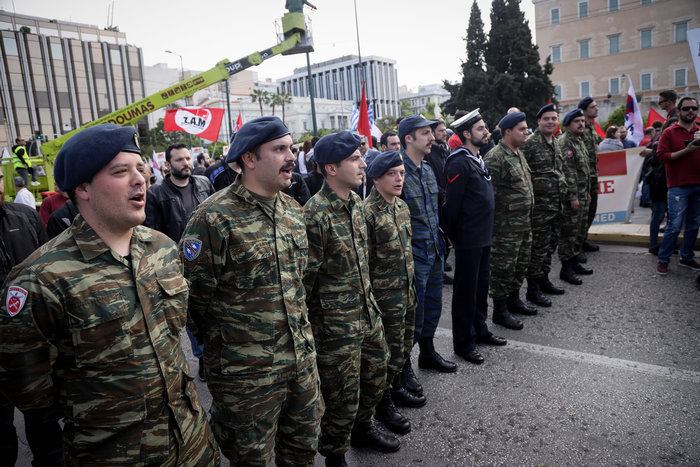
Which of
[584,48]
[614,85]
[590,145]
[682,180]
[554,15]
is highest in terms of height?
[554,15]

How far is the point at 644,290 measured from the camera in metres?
5.34

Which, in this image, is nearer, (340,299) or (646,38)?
(340,299)

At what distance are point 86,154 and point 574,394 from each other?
3.67 metres

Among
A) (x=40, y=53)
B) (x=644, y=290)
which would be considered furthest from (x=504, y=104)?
(x=40, y=53)

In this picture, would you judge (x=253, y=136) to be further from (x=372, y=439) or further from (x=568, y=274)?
(x=568, y=274)

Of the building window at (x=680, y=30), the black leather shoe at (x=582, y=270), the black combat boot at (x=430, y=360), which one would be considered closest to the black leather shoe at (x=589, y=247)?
the black leather shoe at (x=582, y=270)

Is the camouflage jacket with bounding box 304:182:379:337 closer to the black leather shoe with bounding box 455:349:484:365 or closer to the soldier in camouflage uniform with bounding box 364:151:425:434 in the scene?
the soldier in camouflage uniform with bounding box 364:151:425:434

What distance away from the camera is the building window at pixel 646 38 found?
43.0 meters

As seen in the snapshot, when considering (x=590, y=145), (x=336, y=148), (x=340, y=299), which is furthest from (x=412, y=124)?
(x=590, y=145)

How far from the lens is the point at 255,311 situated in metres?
2.12

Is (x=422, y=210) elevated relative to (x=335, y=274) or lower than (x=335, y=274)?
elevated

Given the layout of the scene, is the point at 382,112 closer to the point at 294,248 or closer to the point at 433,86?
the point at 433,86

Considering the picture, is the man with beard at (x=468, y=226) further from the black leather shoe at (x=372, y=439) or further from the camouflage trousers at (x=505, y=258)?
the black leather shoe at (x=372, y=439)

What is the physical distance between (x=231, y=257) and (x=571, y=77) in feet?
177
